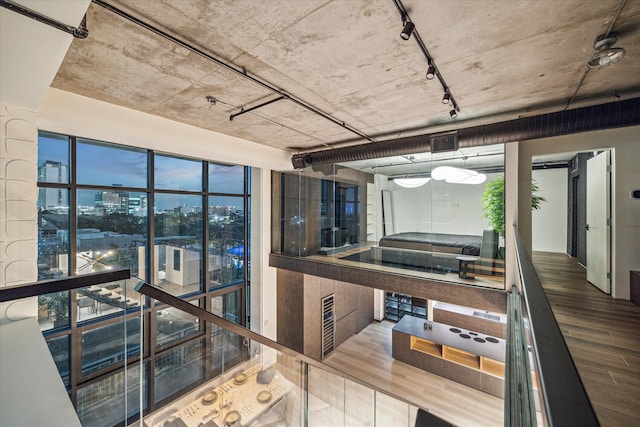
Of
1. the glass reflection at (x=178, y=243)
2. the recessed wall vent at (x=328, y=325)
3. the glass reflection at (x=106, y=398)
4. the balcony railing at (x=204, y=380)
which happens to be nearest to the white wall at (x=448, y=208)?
the balcony railing at (x=204, y=380)

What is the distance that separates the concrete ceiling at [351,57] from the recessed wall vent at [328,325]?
5118 mm

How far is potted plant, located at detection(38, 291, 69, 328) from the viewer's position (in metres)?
3.96

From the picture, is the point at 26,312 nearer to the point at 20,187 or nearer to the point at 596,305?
the point at 20,187

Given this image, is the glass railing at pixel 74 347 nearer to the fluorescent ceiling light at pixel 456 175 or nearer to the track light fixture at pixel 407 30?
the track light fixture at pixel 407 30

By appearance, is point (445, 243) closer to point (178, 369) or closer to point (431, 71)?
point (431, 71)

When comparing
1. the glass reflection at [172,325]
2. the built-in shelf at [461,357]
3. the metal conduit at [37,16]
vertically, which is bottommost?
the built-in shelf at [461,357]

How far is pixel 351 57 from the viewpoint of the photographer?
2674 millimetres

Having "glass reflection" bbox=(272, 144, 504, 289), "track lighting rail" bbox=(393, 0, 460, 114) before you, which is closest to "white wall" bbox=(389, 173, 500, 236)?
"glass reflection" bbox=(272, 144, 504, 289)

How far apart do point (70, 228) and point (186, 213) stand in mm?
1838

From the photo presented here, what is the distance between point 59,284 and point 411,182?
557cm

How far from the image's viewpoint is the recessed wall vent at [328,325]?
284 inches

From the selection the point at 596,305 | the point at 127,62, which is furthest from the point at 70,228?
the point at 596,305

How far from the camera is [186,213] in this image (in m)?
5.65

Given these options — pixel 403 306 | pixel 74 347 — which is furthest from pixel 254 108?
pixel 403 306
